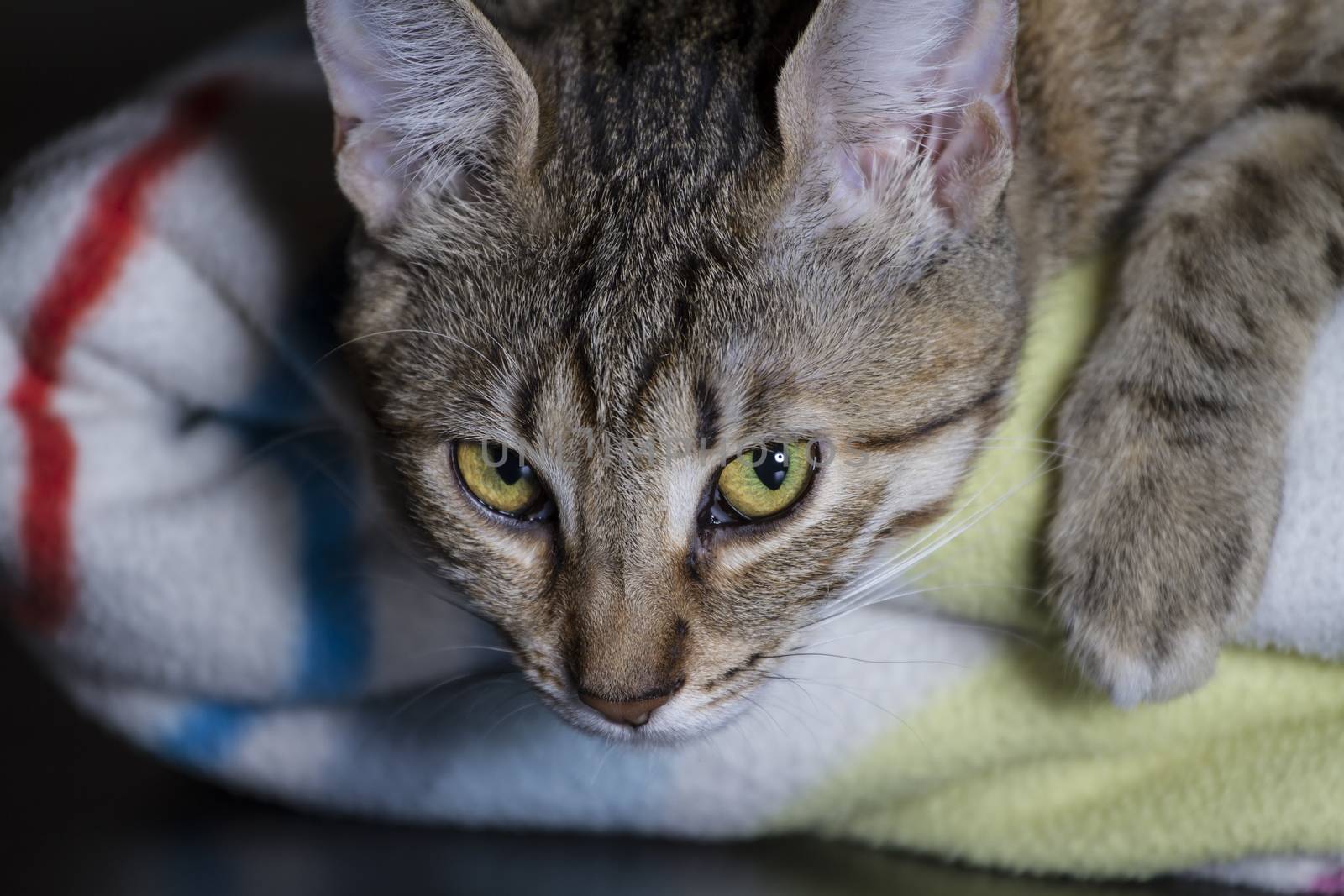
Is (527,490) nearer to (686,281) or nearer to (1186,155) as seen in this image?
(686,281)

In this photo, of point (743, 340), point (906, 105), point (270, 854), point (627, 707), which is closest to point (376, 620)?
point (270, 854)

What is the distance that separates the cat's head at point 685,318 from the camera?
3.34 ft

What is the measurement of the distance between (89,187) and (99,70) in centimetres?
110

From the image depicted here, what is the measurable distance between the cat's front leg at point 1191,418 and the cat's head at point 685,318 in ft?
0.30

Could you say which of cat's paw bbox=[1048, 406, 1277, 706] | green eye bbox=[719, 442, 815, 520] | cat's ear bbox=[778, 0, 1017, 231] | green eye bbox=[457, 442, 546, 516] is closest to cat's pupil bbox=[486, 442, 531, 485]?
Answer: green eye bbox=[457, 442, 546, 516]

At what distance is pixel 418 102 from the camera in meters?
1.09

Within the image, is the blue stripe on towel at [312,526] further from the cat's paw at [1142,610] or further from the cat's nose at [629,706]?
the cat's paw at [1142,610]

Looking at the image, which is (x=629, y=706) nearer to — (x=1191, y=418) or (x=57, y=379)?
(x=1191, y=418)

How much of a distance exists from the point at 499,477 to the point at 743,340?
0.21m

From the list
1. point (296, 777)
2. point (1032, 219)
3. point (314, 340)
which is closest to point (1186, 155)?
point (1032, 219)

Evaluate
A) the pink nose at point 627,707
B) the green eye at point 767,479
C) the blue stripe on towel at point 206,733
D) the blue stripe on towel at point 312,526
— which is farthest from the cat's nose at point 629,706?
the blue stripe on towel at point 206,733

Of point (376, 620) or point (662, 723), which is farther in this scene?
point (376, 620)

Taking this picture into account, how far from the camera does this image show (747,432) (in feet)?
3.36

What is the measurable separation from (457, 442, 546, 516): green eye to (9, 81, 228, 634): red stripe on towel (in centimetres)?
38
